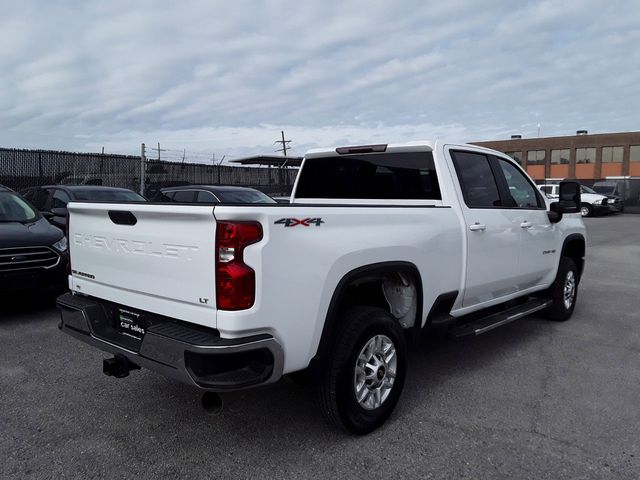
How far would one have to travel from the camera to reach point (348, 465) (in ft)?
10.1

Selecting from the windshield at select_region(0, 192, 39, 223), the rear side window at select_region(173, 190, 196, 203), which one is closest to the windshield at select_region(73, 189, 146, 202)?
the rear side window at select_region(173, 190, 196, 203)

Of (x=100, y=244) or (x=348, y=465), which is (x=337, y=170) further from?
(x=348, y=465)

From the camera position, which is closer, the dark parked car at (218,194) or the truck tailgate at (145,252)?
the truck tailgate at (145,252)

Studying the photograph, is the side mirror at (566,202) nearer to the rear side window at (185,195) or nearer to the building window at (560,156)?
the rear side window at (185,195)

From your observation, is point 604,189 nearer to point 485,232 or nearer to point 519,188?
point 519,188

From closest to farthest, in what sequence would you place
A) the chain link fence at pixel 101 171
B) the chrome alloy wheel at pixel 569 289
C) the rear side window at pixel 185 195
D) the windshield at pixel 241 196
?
the chrome alloy wheel at pixel 569 289 < the windshield at pixel 241 196 < the rear side window at pixel 185 195 < the chain link fence at pixel 101 171

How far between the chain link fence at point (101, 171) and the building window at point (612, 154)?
49090 mm

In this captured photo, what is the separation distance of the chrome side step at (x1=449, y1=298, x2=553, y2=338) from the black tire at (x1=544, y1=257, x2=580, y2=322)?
0.44 meters

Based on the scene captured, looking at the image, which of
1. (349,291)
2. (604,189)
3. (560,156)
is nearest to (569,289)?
(349,291)

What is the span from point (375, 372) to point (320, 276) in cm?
85

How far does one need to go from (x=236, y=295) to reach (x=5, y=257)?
4.32 meters

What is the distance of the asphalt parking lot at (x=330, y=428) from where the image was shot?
10.0 feet

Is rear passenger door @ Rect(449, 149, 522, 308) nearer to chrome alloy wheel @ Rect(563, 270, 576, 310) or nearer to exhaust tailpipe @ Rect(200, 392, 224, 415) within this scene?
chrome alloy wheel @ Rect(563, 270, 576, 310)

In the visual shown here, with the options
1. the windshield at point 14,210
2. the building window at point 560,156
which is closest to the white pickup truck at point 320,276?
the windshield at point 14,210
